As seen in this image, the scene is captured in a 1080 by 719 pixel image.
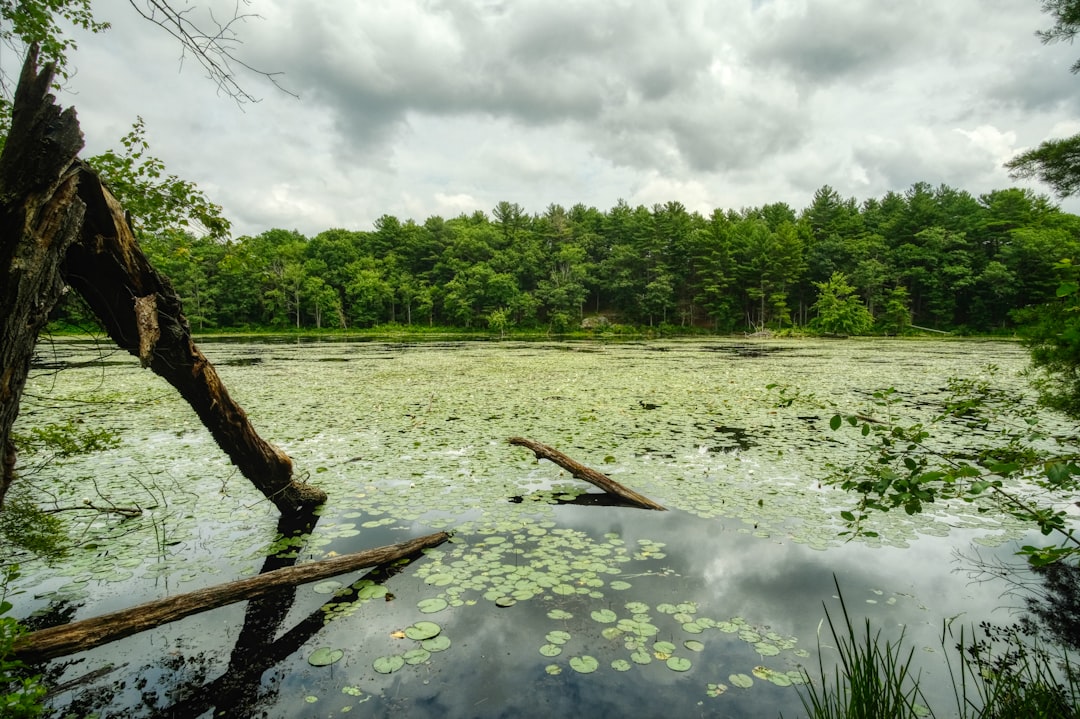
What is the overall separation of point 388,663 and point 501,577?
3.73ft

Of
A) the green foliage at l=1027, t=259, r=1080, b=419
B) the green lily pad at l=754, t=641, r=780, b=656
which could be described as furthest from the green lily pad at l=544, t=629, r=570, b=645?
the green foliage at l=1027, t=259, r=1080, b=419

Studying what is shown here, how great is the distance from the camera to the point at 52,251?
242cm

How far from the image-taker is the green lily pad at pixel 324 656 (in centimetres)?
301

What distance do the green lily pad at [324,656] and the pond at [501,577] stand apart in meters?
0.01

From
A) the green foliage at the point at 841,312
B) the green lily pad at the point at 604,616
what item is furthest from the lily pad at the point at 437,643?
the green foliage at the point at 841,312

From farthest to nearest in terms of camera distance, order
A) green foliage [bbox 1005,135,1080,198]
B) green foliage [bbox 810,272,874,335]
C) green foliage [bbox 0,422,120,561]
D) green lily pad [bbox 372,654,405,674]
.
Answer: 1. green foliage [bbox 810,272,874,335]
2. green foliage [bbox 1005,135,1080,198]
3. green foliage [bbox 0,422,120,561]
4. green lily pad [bbox 372,654,405,674]

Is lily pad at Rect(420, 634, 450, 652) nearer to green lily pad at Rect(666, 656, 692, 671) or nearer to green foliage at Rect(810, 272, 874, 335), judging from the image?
green lily pad at Rect(666, 656, 692, 671)

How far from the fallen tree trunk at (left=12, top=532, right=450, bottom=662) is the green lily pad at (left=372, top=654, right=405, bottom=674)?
1096 millimetres

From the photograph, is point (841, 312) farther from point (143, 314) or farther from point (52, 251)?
point (52, 251)

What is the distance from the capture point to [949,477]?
2.07m

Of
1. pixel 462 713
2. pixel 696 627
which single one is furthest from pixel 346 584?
pixel 696 627

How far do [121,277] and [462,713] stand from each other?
360cm

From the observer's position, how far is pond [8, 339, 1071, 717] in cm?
282

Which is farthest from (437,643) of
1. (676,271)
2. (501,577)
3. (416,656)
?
(676,271)
